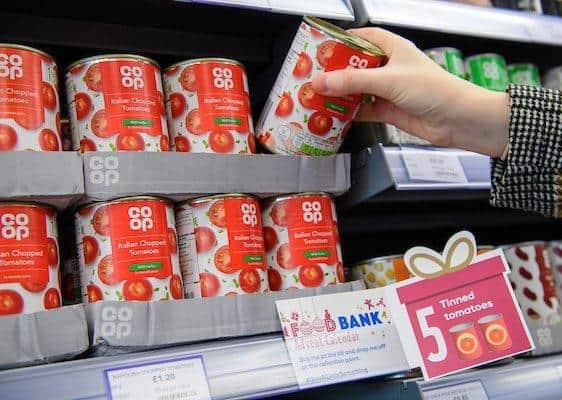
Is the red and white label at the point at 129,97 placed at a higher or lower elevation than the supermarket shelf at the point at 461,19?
lower

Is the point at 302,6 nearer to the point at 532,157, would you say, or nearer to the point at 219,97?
the point at 219,97

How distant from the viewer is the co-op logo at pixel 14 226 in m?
1.05

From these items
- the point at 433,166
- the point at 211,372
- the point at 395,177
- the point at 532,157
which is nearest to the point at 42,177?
the point at 211,372

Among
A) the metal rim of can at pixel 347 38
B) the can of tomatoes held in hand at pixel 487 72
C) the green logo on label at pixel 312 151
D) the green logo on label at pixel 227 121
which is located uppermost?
the can of tomatoes held in hand at pixel 487 72

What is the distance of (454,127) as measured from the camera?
1391 mm

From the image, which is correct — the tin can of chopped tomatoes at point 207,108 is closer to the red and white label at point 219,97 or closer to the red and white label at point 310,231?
the red and white label at point 219,97

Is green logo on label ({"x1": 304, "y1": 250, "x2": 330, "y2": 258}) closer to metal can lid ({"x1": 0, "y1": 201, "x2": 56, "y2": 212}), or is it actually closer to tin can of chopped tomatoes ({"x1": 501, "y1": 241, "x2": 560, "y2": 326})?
metal can lid ({"x1": 0, "y1": 201, "x2": 56, "y2": 212})

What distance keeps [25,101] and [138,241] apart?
282 mm

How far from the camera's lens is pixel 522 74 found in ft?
5.96

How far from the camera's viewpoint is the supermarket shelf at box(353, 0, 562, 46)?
1470mm

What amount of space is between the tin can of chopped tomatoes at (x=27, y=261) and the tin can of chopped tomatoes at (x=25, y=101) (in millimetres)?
104

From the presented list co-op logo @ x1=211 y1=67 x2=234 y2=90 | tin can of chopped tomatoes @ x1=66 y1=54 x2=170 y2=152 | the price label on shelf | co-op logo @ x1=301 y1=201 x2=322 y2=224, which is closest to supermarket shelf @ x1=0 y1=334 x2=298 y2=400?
the price label on shelf

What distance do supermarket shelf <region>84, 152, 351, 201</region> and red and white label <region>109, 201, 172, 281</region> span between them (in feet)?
0.10

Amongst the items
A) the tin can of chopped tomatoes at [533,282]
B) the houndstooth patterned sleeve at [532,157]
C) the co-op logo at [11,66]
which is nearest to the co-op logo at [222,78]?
the co-op logo at [11,66]
